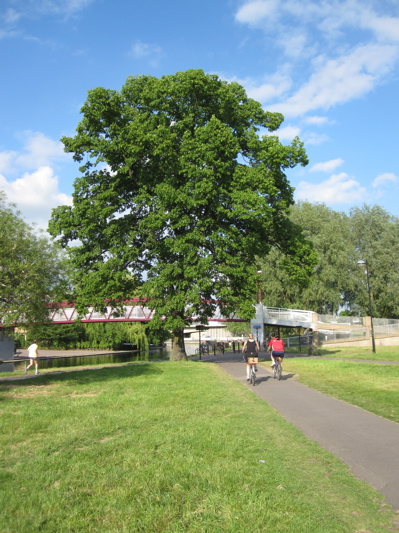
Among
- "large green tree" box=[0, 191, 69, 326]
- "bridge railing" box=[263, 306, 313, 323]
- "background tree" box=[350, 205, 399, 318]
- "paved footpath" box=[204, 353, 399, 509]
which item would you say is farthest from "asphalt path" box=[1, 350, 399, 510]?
"background tree" box=[350, 205, 399, 318]

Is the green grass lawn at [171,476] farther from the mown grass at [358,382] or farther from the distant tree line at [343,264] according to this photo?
the distant tree line at [343,264]

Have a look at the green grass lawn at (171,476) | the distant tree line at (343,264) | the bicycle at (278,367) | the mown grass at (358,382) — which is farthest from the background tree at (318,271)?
the green grass lawn at (171,476)

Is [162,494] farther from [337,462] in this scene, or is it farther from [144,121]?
[144,121]

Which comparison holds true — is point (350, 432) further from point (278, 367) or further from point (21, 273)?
point (21, 273)

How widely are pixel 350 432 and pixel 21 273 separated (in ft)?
37.9

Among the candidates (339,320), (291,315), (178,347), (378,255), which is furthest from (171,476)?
(378,255)

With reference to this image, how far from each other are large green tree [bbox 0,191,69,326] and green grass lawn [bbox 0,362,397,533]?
6.04 meters

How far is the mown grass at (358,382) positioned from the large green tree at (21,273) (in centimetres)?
959

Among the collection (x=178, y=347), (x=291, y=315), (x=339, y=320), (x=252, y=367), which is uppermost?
(x=291, y=315)

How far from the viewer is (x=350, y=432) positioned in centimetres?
801

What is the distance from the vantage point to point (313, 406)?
10.8 m

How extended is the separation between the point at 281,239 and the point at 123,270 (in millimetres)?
9078

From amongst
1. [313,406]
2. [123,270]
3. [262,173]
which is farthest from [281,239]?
[313,406]

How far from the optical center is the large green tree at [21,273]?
1493 cm
